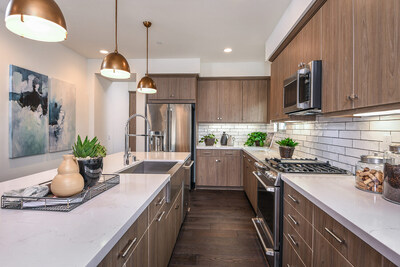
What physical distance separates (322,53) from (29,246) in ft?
6.87

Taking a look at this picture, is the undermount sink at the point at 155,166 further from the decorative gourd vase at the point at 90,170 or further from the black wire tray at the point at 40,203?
the black wire tray at the point at 40,203

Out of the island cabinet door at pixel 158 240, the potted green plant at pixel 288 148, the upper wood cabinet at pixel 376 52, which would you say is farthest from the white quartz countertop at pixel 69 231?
the potted green plant at pixel 288 148

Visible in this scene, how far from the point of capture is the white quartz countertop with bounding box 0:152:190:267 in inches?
22.0

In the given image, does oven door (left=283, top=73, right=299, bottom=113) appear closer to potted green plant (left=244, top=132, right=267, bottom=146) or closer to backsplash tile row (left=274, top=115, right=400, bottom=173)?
backsplash tile row (left=274, top=115, right=400, bottom=173)

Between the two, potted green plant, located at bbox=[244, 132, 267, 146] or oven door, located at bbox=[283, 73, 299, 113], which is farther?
potted green plant, located at bbox=[244, 132, 267, 146]

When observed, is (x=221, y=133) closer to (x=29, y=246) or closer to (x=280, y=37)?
Answer: (x=280, y=37)

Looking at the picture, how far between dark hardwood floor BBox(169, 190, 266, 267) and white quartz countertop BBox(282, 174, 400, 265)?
1.08 metres

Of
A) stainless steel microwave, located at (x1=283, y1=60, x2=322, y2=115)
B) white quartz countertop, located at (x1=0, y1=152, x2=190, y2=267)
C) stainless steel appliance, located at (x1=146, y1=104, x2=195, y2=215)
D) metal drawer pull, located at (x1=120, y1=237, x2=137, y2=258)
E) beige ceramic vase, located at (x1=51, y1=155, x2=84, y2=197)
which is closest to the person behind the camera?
white quartz countertop, located at (x1=0, y1=152, x2=190, y2=267)

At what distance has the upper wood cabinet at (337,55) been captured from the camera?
1354 mm

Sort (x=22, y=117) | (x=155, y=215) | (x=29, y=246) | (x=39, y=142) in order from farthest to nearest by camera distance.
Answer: (x=39, y=142) < (x=22, y=117) < (x=155, y=215) < (x=29, y=246)

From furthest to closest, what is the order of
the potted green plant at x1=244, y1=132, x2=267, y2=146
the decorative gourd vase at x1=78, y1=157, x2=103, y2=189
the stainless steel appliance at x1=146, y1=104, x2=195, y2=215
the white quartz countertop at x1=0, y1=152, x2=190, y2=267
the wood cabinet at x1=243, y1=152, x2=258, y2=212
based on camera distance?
the potted green plant at x1=244, y1=132, x2=267, y2=146
the stainless steel appliance at x1=146, y1=104, x2=195, y2=215
the wood cabinet at x1=243, y1=152, x2=258, y2=212
the decorative gourd vase at x1=78, y1=157, x2=103, y2=189
the white quartz countertop at x1=0, y1=152, x2=190, y2=267

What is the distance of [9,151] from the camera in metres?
2.65

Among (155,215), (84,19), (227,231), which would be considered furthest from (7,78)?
(227,231)

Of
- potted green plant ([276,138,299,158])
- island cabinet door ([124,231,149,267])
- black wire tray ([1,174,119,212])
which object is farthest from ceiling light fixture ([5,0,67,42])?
potted green plant ([276,138,299,158])
